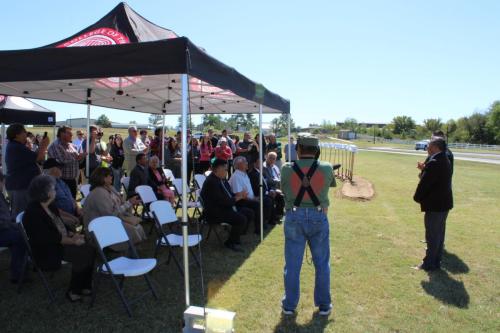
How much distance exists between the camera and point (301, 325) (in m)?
3.34

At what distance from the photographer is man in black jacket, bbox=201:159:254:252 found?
5355 millimetres

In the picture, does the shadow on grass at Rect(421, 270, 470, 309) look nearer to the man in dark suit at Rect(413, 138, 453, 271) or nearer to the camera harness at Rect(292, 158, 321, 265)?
the man in dark suit at Rect(413, 138, 453, 271)

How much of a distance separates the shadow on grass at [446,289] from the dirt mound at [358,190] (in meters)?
5.39

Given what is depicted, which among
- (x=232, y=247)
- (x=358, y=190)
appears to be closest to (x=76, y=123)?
(x=358, y=190)

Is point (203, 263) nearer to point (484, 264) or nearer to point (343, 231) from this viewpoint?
point (343, 231)

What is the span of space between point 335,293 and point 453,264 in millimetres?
2055

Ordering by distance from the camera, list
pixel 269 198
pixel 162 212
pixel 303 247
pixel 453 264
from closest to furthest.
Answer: pixel 303 247 → pixel 162 212 → pixel 453 264 → pixel 269 198

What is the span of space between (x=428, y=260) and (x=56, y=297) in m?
4.35

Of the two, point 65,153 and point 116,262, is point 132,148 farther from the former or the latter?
point 116,262

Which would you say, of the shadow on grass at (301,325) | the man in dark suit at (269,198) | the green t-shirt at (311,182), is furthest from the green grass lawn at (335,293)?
the green t-shirt at (311,182)

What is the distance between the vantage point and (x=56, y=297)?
149 inches

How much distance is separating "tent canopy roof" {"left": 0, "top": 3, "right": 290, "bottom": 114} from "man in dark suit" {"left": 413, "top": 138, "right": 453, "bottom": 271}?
2428 mm

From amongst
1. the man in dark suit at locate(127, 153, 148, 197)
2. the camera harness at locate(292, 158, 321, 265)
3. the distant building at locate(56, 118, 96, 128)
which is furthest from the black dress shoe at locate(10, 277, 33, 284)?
the distant building at locate(56, 118, 96, 128)

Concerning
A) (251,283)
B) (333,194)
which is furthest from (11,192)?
(333,194)
